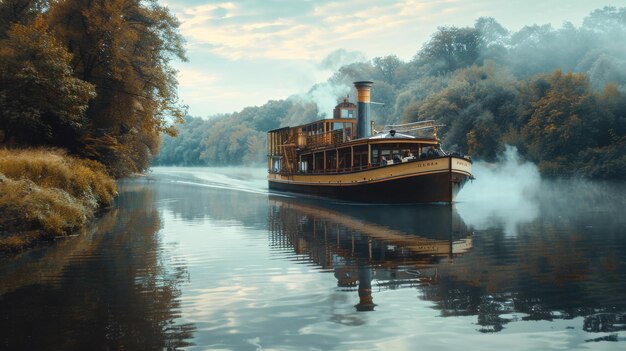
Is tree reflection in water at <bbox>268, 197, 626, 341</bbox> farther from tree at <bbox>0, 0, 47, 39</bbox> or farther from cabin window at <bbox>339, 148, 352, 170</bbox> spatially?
tree at <bbox>0, 0, 47, 39</bbox>

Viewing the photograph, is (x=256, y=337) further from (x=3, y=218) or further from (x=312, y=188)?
(x=312, y=188)

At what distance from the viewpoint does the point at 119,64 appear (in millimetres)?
31062

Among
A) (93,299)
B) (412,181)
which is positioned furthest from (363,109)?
(93,299)

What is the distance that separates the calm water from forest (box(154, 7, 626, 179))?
32265 mm

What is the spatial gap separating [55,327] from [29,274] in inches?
169

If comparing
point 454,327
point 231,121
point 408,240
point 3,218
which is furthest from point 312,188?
point 231,121

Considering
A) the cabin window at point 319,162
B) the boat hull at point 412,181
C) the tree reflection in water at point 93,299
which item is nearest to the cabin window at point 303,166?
the cabin window at point 319,162

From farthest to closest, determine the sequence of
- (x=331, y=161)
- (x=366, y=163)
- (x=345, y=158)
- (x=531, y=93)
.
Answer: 1. (x=531, y=93)
2. (x=331, y=161)
3. (x=345, y=158)
4. (x=366, y=163)

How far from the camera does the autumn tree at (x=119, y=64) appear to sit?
97.4ft

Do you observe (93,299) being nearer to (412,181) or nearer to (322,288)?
(322,288)

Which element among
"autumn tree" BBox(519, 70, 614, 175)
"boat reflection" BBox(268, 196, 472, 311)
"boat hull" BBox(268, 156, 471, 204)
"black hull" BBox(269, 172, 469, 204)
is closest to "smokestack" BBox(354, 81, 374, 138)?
"boat hull" BBox(268, 156, 471, 204)

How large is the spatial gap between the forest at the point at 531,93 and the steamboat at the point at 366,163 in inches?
902

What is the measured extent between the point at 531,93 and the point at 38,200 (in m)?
53.8

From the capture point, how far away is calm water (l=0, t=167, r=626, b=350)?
7734mm
